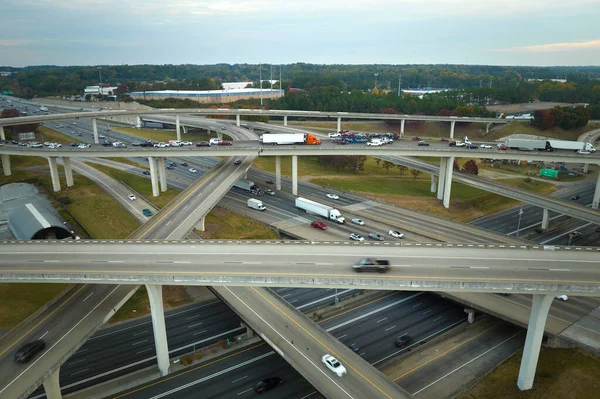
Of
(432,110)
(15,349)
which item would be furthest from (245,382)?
(432,110)

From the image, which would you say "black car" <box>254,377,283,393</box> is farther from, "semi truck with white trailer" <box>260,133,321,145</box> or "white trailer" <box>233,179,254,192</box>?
"semi truck with white trailer" <box>260,133,321,145</box>

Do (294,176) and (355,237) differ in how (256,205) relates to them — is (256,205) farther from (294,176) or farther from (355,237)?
(355,237)

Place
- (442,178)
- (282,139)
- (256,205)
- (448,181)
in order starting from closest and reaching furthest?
(256,205) < (448,181) < (442,178) < (282,139)

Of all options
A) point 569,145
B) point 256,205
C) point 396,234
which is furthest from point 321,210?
point 569,145

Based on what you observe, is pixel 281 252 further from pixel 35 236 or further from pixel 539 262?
pixel 35 236

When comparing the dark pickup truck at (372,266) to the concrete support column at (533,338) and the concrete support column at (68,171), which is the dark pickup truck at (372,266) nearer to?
the concrete support column at (533,338)

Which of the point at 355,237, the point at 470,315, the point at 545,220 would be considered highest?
the point at 355,237

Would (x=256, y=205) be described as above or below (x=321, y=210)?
below

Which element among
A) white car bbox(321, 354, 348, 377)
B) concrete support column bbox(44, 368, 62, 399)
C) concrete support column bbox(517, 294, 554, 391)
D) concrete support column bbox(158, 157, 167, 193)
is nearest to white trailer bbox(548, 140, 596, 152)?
concrete support column bbox(517, 294, 554, 391)
